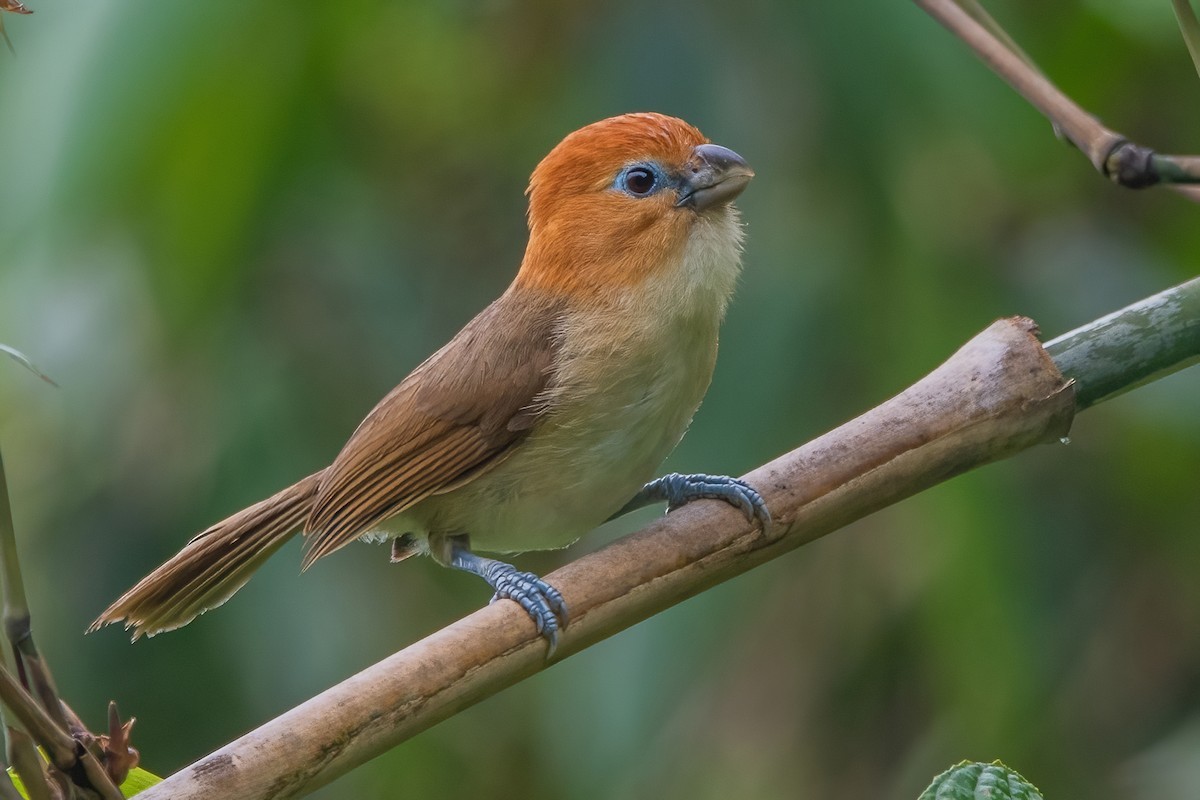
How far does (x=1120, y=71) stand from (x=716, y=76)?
3.91ft

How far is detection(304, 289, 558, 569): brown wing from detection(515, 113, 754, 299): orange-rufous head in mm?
147

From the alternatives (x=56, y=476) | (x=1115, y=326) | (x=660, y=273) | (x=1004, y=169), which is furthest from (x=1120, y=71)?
(x=56, y=476)

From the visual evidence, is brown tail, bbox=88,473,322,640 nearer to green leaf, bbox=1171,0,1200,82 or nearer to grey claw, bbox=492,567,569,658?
grey claw, bbox=492,567,569,658

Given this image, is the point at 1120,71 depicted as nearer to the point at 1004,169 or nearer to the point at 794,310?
the point at 1004,169

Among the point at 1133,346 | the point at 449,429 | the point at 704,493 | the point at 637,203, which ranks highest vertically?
the point at 637,203

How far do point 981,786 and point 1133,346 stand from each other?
902 millimetres

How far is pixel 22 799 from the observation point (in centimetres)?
162

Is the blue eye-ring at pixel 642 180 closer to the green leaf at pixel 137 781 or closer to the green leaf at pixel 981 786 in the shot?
the green leaf at pixel 137 781

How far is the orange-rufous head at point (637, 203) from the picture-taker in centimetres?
312

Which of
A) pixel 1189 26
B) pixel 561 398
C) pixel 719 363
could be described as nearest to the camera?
pixel 1189 26

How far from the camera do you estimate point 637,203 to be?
10.4ft

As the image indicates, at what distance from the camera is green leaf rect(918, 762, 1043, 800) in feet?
4.80

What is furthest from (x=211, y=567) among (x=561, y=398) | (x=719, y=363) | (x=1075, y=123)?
(x=1075, y=123)

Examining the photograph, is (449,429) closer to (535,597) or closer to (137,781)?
(535,597)
